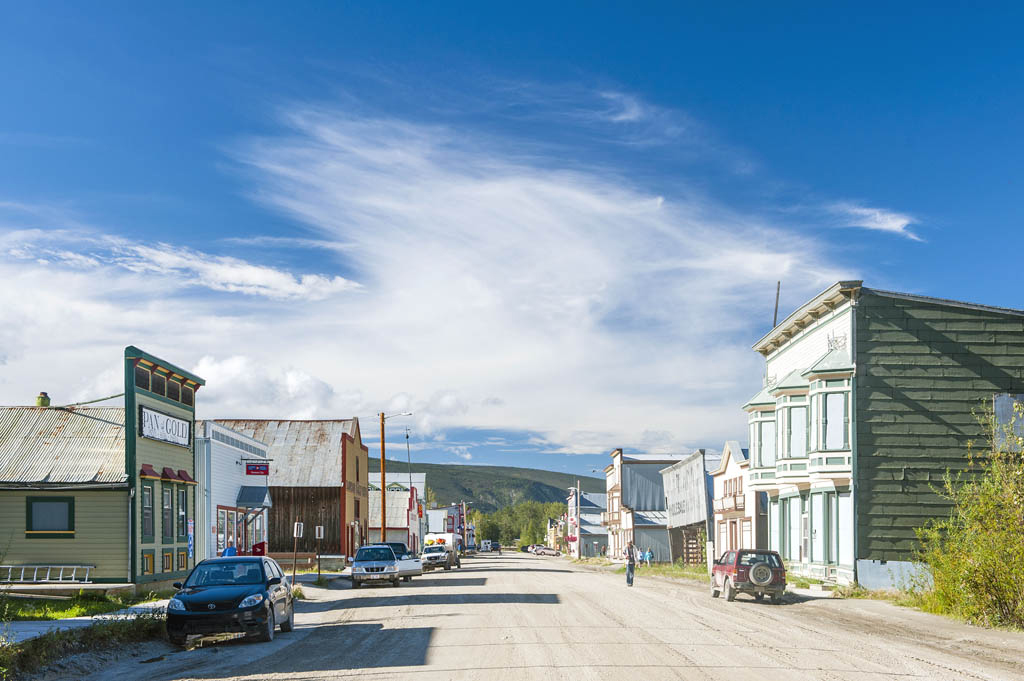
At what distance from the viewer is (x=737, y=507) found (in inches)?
1971

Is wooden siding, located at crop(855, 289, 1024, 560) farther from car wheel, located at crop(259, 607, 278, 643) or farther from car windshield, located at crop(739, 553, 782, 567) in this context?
car wheel, located at crop(259, 607, 278, 643)

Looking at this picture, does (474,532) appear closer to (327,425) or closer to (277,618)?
(327,425)

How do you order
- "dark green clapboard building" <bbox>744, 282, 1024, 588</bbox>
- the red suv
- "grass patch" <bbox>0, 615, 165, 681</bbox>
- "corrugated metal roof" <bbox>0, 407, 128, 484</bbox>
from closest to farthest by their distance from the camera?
"grass patch" <bbox>0, 615, 165, 681</bbox>
"corrugated metal roof" <bbox>0, 407, 128, 484</bbox>
the red suv
"dark green clapboard building" <bbox>744, 282, 1024, 588</bbox>

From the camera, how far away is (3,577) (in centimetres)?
2695

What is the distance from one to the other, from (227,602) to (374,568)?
2041cm

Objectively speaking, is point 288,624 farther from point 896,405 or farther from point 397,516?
point 397,516

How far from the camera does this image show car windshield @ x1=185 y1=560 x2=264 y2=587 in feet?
60.5

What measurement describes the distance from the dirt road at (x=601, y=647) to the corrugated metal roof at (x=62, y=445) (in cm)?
724

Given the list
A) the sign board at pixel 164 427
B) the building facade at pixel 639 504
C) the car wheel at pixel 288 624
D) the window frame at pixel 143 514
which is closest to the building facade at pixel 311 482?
the sign board at pixel 164 427

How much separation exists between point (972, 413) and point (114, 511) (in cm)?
2571

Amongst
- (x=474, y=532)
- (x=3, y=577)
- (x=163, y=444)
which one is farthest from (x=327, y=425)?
(x=474, y=532)

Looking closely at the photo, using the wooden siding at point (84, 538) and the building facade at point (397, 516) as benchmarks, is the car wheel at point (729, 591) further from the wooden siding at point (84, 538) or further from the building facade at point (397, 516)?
the building facade at point (397, 516)

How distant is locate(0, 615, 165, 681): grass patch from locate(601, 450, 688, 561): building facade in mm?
65304

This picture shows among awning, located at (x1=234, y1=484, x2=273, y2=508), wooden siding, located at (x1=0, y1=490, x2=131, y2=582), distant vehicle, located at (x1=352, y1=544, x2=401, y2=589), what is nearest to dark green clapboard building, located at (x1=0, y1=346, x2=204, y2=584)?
wooden siding, located at (x1=0, y1=490, x2=131, y2=582)
